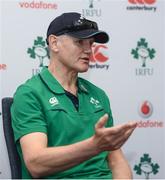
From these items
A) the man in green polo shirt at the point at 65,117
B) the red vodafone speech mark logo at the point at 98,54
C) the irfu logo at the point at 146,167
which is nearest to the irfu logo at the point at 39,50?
the red vodafone speech mark logo at the point at 98,54

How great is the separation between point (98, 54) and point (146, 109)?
38cm

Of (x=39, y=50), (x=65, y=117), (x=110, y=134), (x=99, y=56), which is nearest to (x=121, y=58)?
(x=99, y=56)

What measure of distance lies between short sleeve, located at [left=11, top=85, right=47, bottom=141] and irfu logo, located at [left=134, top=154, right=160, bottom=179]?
2.84 feet

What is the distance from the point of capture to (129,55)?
2.21 meters

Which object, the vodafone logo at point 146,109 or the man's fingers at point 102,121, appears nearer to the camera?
the man's fingers at point 102,121

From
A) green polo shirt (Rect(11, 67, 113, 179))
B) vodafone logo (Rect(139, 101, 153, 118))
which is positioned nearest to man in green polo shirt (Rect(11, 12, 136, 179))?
green polo shirt (Rect(11, 67, 113, 179))

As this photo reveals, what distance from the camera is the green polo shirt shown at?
152 centimetres

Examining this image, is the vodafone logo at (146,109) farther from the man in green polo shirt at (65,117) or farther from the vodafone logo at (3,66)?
the vodafone logo at (3,66)

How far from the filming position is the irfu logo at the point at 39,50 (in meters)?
2.04

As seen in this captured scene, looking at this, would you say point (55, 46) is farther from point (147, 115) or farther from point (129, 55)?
point (147, 115)

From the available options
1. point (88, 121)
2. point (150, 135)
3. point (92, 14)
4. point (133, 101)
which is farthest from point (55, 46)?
point (150, 135)

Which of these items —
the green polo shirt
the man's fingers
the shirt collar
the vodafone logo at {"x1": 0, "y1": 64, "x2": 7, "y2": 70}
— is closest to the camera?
the man's fingers

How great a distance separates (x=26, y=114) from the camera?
1517 millimetres

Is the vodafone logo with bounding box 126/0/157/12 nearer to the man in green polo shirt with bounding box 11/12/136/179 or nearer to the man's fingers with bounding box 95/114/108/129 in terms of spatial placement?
the man in green polo shirt with bounding box 11/12/136/179
